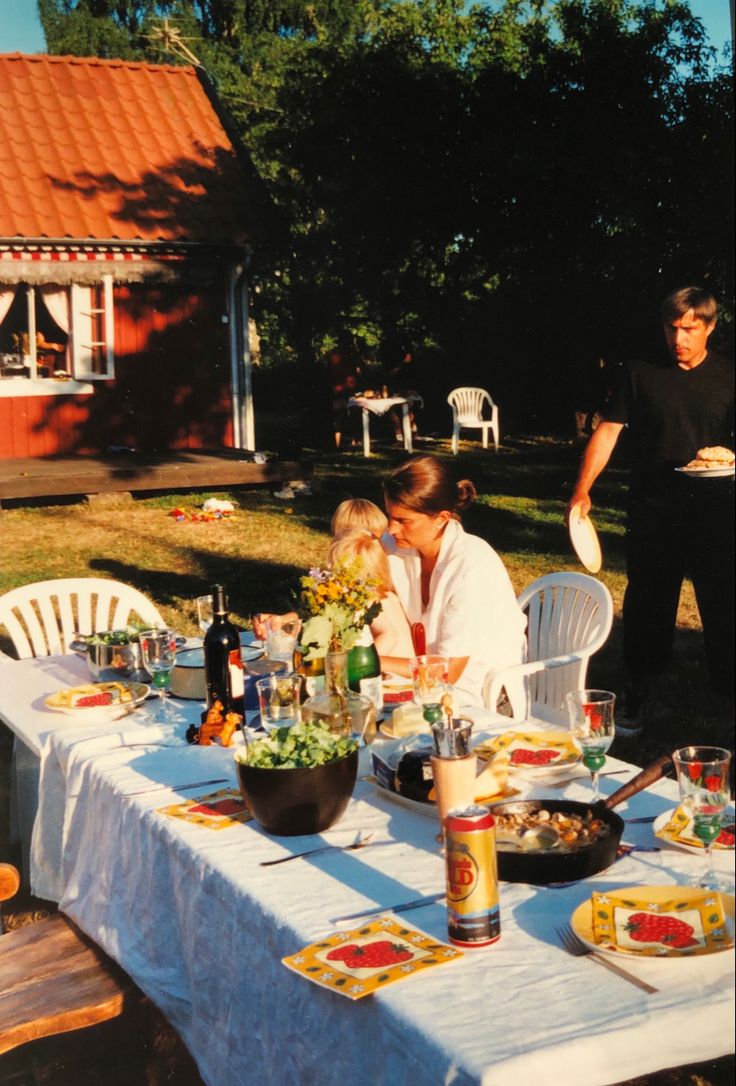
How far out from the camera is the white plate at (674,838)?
1507mm

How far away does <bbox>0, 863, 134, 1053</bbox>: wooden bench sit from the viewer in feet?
5.98

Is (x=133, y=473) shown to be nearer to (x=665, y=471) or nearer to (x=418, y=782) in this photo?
(x=665, y=471)

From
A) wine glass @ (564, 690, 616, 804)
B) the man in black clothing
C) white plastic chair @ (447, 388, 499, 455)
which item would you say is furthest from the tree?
white plastic chair @ (447, 388, 499, 455)

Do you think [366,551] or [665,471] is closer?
[366,551]

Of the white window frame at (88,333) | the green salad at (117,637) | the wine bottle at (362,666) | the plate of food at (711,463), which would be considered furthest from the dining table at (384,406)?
the wine bottle at (362,666)

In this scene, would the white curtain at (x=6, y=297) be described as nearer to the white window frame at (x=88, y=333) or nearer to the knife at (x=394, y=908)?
the white window frame at (x=88, y=333)

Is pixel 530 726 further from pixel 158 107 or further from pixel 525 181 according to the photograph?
pixel 158 107

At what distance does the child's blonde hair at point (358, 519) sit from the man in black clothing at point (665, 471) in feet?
2.00

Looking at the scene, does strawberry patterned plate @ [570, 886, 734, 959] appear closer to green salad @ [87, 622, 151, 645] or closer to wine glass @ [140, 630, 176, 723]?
wine glass @ [140, 630, 176, 723]

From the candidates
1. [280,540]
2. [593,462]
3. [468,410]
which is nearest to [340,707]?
[593,462]

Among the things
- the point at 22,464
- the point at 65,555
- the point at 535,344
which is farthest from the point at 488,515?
the point at 22,464

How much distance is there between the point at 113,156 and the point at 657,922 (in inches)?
401

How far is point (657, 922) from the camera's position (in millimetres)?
1328

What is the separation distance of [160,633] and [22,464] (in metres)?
7.23
